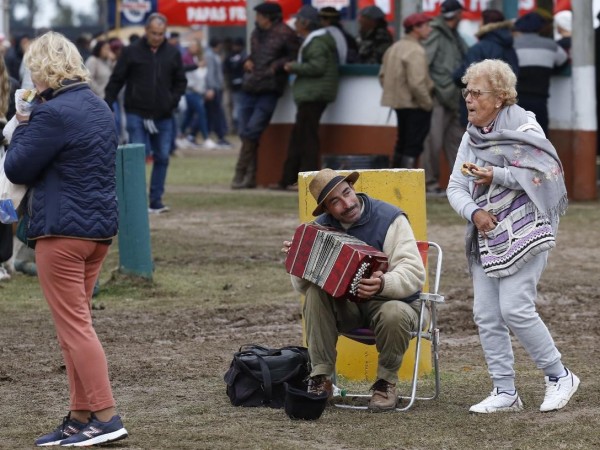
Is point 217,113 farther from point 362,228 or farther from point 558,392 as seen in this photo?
point 558,392

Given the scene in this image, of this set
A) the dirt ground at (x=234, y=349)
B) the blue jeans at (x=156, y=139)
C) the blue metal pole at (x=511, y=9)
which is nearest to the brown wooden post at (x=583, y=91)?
the dirt ground at (x=234, y=349)

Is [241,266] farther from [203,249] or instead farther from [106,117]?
[106,117]

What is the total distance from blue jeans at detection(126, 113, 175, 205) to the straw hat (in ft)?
26.4

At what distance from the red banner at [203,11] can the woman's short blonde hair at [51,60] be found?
19692mm

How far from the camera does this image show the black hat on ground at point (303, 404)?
21.8ft

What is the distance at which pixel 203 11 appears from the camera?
25797mm

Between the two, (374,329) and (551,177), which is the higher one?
(551,177)

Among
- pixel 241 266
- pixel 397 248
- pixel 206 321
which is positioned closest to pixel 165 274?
pixel 241 266

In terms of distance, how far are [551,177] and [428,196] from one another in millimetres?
9493

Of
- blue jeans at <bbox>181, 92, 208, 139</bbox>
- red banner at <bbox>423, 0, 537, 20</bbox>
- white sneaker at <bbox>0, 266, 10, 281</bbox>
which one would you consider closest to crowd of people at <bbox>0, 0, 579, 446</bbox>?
white sneaker at <bbox>0, 266, 10, 281</bbox>

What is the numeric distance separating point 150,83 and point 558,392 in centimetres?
863

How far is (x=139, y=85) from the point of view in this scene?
14.7 metres

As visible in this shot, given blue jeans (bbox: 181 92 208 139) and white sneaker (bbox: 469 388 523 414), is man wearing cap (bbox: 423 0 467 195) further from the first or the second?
blue jeans (bbox: 181 92 208 139)

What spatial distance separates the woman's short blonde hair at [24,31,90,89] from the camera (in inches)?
234
